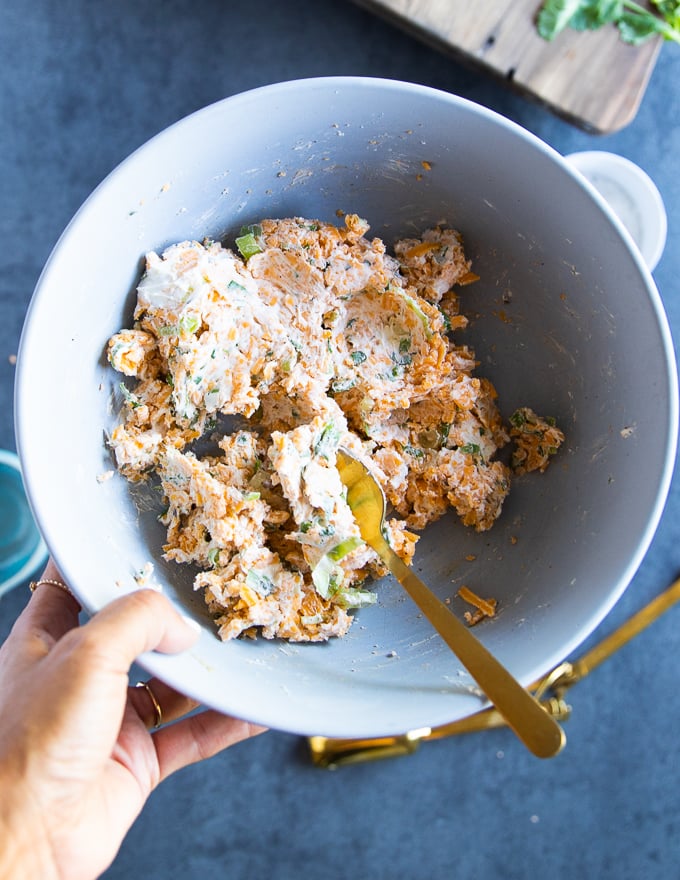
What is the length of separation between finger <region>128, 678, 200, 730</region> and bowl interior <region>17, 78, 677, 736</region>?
0.79 feet

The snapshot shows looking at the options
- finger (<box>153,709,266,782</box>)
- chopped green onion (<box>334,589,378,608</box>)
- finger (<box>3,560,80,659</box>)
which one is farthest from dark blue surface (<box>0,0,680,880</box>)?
chopped green onion (<box>334,589,378,608</box>)

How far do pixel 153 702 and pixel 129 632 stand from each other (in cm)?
47

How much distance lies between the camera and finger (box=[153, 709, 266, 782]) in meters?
1.46

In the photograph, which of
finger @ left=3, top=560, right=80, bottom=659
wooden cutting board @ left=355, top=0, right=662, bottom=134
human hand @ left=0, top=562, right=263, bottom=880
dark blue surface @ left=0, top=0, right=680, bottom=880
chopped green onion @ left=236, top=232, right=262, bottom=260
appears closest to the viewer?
human hand @ left=0, top=562, right=263, bottom=880

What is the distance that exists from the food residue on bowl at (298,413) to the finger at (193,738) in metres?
0.29

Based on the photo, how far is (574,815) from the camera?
2.00 metres

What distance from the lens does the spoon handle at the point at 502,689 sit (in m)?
1.10

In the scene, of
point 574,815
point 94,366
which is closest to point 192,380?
point 94,366

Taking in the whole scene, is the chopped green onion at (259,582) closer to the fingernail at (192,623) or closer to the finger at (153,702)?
the fingernail at (192,623)

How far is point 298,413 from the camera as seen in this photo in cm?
138

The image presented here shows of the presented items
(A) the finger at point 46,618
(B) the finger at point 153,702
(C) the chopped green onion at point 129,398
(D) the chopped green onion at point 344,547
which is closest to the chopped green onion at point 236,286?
(C) the chopped green onion at point 129,398

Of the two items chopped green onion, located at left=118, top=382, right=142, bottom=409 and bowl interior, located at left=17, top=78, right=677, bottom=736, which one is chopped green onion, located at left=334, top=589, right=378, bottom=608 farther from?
chopped green onion, located at left=118, top=382, right=142, bottom=409

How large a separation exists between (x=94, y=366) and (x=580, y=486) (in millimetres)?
841

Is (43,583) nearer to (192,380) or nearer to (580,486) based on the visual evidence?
(192,380)
